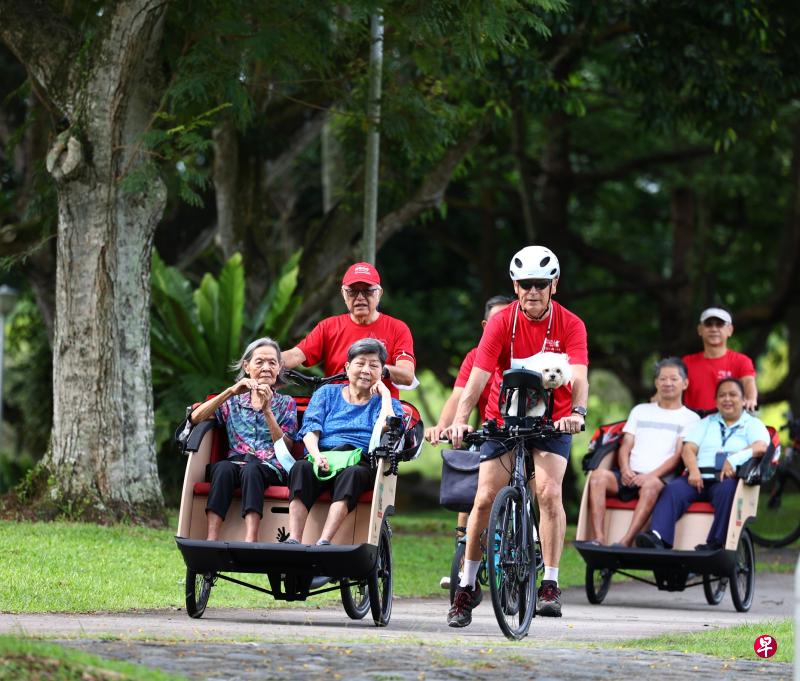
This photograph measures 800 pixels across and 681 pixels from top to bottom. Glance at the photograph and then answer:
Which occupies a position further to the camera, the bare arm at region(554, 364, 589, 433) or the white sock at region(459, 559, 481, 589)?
the white sock at region(459, 559, 481, 589)

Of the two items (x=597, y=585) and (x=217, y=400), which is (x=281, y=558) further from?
(x=597, y=585)

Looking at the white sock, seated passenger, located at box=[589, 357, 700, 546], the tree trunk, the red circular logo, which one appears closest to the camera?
the red circular logo

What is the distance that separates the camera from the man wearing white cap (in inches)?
515

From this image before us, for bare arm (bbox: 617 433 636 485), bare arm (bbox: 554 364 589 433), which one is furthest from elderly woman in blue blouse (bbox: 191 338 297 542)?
bare arm (bbox: 617 433 636 485)

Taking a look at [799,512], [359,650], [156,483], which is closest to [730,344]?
[799,512]

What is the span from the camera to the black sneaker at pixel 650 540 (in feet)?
40.0

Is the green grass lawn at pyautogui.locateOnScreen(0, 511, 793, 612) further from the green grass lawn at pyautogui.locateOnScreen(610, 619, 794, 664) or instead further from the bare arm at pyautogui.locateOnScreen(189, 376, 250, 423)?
the green grass lawn at pyautogui.locateOnScreen(610, 619, 794, 664)

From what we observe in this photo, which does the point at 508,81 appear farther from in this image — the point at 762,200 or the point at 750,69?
the point at 762,200

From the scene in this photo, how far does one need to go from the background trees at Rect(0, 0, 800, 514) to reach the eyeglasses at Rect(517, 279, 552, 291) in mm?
4655

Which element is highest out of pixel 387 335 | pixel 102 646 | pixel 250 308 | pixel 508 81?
pixel 508 81

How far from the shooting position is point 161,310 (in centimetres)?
1870

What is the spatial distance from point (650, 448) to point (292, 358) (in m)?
3.76

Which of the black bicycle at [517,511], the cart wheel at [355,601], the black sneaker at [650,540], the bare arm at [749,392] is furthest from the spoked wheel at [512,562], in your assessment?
the bare arm at [749,392]

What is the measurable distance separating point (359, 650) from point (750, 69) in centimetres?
1335
